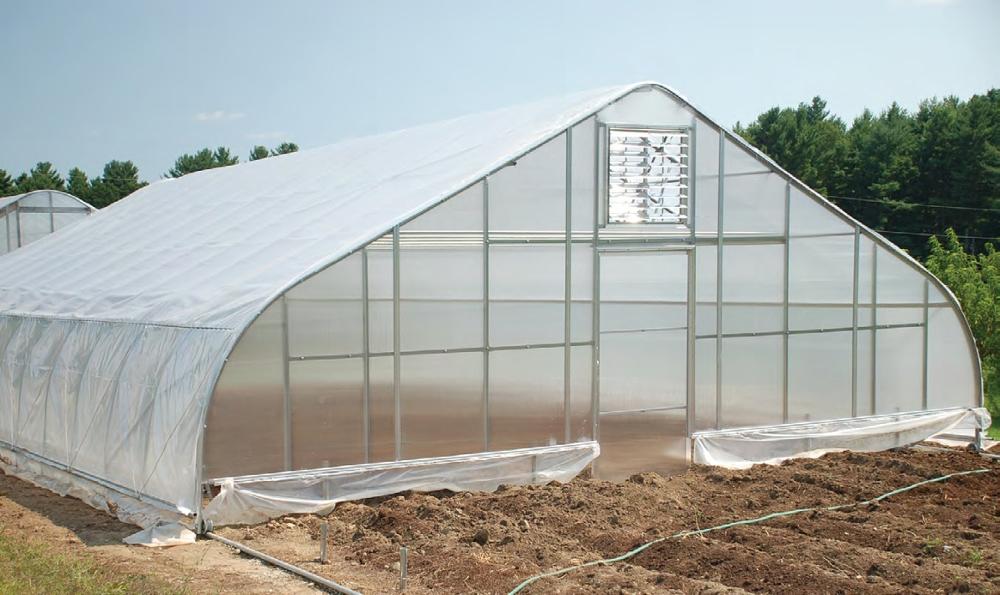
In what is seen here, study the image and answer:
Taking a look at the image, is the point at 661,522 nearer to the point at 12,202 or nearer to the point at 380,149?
the point at 380,149

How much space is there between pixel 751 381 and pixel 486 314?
447 centimetres

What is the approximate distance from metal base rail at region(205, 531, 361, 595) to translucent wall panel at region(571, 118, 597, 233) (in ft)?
19.7

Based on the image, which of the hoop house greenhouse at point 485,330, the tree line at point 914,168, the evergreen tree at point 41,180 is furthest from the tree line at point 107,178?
the hoop house greenhouse at point 485,330

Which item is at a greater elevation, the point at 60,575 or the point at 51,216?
the point at 51,216

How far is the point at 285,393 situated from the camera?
11898mm

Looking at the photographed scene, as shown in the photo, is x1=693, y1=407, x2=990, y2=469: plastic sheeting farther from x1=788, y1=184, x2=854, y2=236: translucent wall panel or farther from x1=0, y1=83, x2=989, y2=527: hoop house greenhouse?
x1=788, y1=184, x2=854, y2=236: translucent wall panel

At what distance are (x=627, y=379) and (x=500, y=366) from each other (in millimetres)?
2086

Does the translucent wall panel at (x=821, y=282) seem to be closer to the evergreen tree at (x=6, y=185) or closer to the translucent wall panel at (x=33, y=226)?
the translucent wall panel at (x=33, y=226)

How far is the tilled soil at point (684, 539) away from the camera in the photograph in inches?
375

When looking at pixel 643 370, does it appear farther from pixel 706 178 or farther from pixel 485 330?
pixel 706 178

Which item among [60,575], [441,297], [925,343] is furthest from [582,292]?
[60,575]

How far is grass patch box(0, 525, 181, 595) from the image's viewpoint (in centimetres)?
905

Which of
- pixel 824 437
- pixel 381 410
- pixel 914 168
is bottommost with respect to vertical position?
pixel 824 437

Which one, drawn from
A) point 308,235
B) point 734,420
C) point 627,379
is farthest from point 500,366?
point 734,420
